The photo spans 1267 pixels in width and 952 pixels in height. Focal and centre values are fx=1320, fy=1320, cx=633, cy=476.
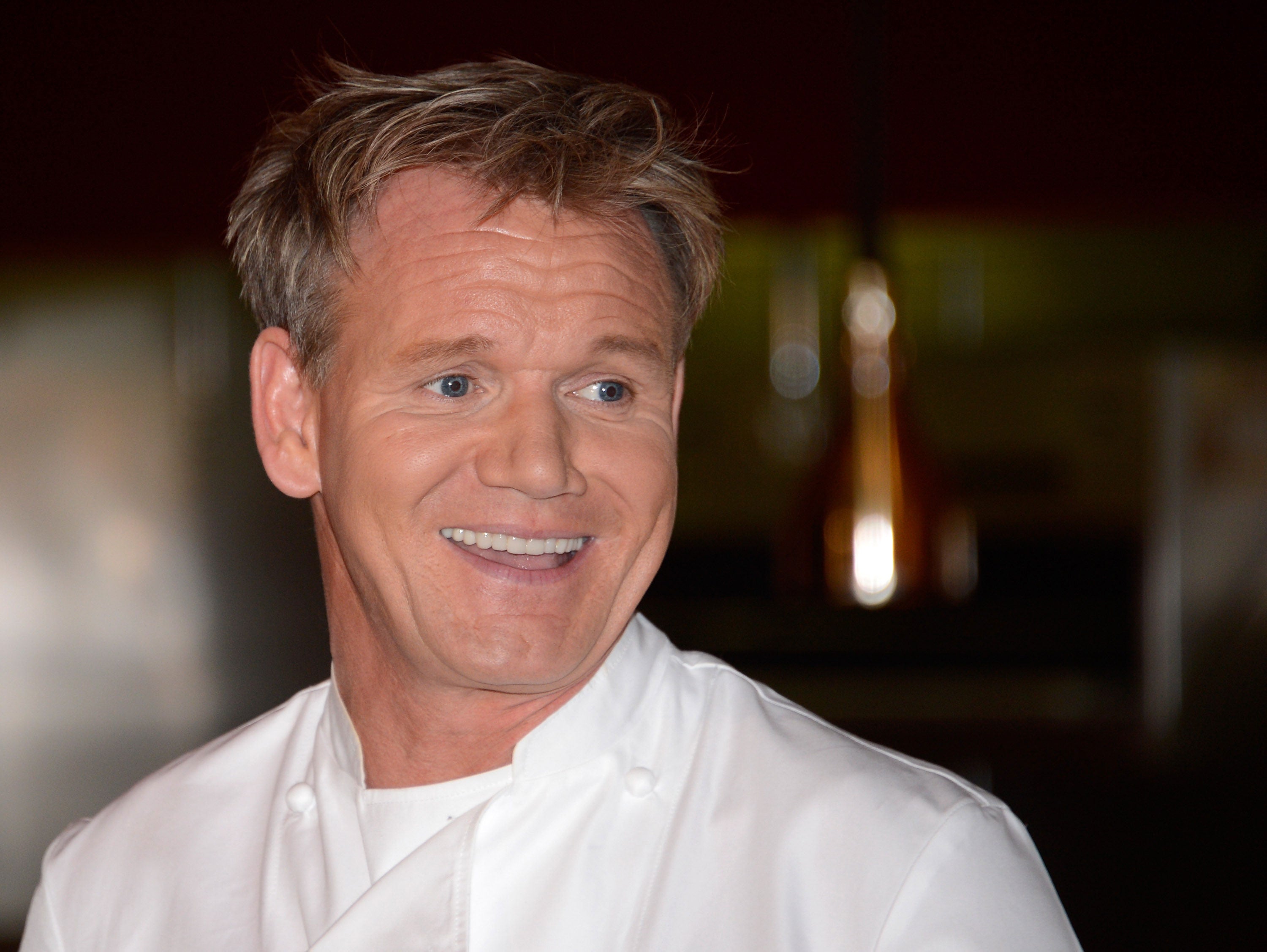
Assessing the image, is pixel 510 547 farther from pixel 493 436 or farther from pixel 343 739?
pixel 343 739

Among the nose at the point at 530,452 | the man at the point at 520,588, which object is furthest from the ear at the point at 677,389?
the nose at the point at 530,452

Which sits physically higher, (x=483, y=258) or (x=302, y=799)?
(x=483, y=258)

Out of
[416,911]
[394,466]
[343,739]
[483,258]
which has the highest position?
[483,258]

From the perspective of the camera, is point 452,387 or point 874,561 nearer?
point 452,387

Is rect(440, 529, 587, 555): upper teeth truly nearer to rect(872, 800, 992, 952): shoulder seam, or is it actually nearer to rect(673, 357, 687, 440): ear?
rect(673, 357, 687, 440): ear

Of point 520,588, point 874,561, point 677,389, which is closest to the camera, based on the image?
point 520,588

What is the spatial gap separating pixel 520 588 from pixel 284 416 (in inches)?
11.9

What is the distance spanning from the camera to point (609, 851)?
108cm

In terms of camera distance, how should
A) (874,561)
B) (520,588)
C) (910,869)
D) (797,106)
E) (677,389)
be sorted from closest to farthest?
(910,869), (520,588), (677,389), (874,561), (797,106)

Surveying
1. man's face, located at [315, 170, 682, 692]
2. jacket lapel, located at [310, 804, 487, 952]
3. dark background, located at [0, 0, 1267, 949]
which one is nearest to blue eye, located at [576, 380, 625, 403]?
man's face, located at [315, 170, 682, 692]

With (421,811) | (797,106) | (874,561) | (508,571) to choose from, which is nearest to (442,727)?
(421,811)

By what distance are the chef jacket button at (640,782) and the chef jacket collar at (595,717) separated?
4 centimetres

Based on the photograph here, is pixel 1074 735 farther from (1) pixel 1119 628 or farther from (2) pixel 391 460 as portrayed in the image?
(2) pixel 391 460

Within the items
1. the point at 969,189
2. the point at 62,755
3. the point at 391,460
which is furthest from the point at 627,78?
the point at 62,755
